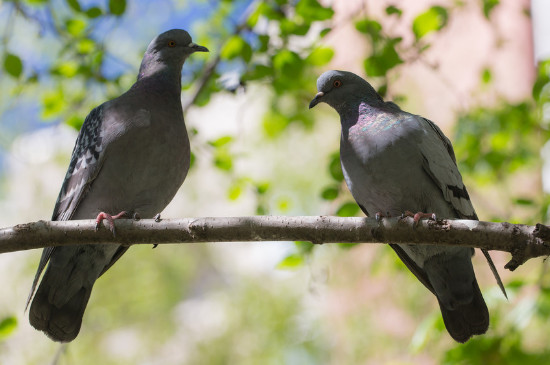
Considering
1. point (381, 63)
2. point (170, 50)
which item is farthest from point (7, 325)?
point (381, 63)

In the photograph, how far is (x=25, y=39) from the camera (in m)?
10.4

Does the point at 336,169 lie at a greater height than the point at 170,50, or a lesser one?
lesser

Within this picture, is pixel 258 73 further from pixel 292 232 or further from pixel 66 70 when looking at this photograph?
pixel 292 232

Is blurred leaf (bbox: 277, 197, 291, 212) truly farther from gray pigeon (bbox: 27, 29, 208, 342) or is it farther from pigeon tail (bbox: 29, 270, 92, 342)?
pigeon tail (bbox: 29, 270, 92, 342)

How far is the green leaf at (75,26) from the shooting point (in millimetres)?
5531

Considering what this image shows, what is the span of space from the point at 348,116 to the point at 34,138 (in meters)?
10.2

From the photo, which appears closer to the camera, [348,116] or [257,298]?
[348,116]

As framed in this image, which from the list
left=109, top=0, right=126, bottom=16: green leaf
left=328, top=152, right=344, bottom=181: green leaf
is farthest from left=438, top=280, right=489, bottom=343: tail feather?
left=109, top=0, right=126, bottom=16: green leaf

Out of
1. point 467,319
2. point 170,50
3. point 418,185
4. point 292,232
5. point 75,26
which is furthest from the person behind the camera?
point 75,26

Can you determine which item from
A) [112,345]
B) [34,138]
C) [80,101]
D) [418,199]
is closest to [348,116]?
[418,199]

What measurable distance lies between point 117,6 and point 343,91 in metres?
2.09

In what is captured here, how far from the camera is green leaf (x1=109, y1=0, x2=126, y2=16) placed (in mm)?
5129

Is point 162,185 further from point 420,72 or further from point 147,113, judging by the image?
point 420,72

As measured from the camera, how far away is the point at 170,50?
4844 millimetres
